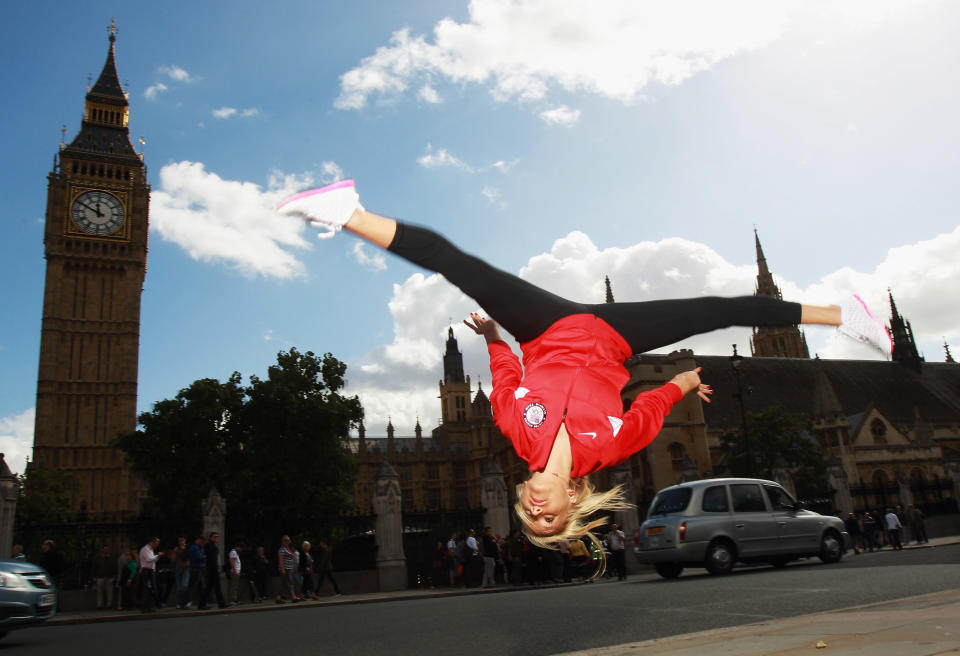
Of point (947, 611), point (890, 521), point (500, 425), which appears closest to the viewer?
point (500, 425)

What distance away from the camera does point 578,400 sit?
4613mm

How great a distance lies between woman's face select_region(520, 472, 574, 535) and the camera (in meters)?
4.30

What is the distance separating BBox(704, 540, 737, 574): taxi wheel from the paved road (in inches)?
35.8

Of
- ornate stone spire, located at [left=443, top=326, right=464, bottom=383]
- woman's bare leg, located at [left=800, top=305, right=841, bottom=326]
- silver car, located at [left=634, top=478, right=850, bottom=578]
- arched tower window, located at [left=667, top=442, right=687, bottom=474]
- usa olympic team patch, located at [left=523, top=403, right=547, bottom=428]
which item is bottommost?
silver car, located at [left=634, top=478, right=850, bottom=578]

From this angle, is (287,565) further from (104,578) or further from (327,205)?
(327,205)

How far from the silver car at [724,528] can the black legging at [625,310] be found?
27.8 feet

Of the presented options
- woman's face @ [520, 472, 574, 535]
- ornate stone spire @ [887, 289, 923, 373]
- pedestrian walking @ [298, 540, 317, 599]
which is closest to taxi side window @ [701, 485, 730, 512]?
woman's face @ [520, 472, 574, 535]

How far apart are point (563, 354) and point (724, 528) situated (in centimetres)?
932

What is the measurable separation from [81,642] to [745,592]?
27.8 feet

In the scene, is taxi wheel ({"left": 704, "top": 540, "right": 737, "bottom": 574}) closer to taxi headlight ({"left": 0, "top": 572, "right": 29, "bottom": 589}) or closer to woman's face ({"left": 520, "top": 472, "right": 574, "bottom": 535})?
woman's face ({"left": 520, "top": 472, "right": 574, "bottom": 535})

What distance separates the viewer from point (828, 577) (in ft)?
33.7

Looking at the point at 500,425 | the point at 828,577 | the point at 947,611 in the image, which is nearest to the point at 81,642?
the point at 500,425

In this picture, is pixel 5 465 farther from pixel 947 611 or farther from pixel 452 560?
pixel 947 611

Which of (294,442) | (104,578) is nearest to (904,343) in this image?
(294,442)
